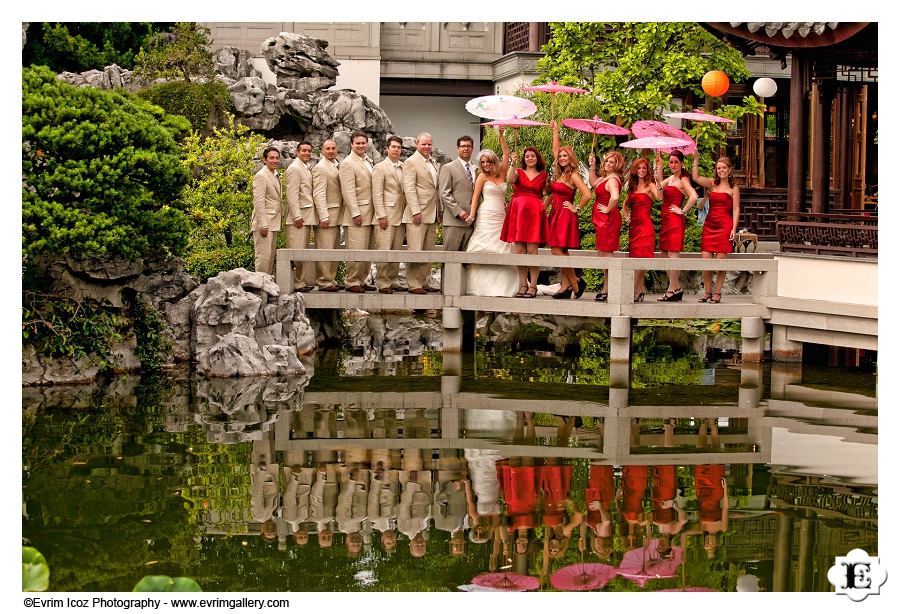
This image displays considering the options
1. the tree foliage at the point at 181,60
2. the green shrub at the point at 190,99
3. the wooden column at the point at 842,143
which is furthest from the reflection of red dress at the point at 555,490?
the tree foliage at the point at 181,60

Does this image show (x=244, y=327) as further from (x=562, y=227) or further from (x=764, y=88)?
(x=764, y=88)

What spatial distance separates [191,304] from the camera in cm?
1501

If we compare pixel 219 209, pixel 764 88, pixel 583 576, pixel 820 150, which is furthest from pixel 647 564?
pixel 764 88

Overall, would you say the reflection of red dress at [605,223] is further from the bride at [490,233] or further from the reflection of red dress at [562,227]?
the bride at [490,233]

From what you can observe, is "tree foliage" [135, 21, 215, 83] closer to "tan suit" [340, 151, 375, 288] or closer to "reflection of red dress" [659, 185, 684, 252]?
"tan suit" [340, 151, 375, 288]

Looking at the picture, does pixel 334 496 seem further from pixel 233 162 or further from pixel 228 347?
pixel 233 162

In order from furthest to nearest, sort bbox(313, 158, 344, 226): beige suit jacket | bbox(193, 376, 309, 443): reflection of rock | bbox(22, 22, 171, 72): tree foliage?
bbox(22, 22, 171, 72): tree foliage → bbox(313, 158, 344, 226): beige suit jacket → bbox(193, 376, 309, 443): reflection of rock

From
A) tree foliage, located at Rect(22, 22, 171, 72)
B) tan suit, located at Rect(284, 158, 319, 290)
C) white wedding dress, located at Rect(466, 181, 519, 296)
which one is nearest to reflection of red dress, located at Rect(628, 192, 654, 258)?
white wedding dress, located at Rect(466, 181, 519, 296)

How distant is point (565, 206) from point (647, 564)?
7798 mm

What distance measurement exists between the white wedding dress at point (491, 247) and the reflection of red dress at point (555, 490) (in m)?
5.54

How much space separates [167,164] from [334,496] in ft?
19.2

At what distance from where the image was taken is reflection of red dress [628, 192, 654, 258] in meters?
15.4

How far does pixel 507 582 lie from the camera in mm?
7648

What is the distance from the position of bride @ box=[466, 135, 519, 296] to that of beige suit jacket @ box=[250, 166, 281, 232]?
2.10 metres
